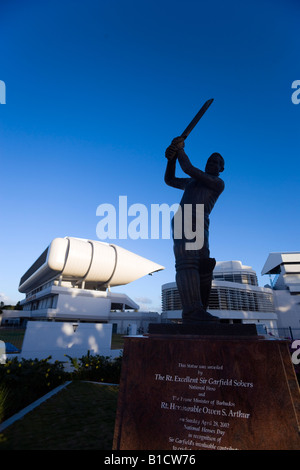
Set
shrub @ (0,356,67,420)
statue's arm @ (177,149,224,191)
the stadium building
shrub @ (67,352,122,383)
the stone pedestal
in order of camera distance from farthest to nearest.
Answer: the stadium building < shrub @ (67,352,122,383) < shrub @ (0,356,67,420) < statue's arm @ (177,149,224,191) < the stone pedestal

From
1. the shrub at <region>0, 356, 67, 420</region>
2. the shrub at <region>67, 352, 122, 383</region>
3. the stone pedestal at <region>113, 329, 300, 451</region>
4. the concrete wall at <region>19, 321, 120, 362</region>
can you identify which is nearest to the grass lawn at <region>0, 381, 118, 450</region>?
the shrub at <region>0, 356, 67, 420</region>

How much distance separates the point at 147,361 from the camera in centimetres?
275

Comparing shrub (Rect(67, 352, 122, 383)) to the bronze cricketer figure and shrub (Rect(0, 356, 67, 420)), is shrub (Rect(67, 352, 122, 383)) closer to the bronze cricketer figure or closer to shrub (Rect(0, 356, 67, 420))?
→ shrub (Rect(0, 356, 67, 420))

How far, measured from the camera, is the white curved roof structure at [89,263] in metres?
39.8

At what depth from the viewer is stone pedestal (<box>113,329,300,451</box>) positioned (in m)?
2.25

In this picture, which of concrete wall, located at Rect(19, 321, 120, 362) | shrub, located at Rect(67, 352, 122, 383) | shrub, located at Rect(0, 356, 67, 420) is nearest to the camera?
shrub, located at Rect(0, 356, 67, 420)

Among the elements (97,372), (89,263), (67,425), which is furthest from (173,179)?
(89,263)

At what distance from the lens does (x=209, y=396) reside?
2.43 m

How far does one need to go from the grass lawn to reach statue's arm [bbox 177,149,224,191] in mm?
4160

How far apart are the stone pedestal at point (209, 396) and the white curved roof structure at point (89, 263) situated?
3942 cm

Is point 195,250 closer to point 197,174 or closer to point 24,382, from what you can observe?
point 197,174

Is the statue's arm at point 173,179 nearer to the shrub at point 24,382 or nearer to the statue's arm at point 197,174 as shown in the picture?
the statue's arm at point 197,174
